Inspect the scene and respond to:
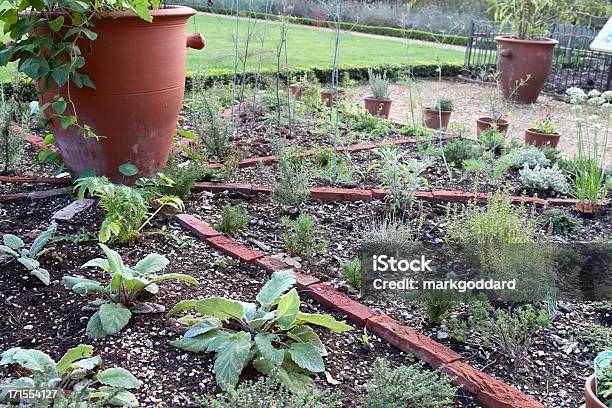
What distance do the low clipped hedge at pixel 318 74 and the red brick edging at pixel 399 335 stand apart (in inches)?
106

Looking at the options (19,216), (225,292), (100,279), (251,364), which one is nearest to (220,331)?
(251,364)

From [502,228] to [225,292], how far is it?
1248mm

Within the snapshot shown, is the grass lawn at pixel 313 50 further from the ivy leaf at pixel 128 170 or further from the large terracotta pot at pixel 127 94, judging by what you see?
the ivy leaf at pixel 128 170

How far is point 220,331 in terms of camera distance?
2293 millimetres

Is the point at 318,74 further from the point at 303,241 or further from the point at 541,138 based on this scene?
the point at 303,241

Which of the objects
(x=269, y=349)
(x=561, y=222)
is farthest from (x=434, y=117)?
(x=269, y=349)

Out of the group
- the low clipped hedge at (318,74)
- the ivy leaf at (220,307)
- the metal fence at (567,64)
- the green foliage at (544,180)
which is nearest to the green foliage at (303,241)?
the ivy leaf at (220,307)

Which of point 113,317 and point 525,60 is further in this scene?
point 525,60

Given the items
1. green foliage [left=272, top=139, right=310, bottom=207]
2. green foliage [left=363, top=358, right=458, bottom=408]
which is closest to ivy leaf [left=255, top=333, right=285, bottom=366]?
green foliage [left=363, top=358, right=458, bottom=408]

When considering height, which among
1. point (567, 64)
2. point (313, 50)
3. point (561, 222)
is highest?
point (567, 64)

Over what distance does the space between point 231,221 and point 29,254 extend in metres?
0.93

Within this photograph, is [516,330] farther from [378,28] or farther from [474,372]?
[378,28]

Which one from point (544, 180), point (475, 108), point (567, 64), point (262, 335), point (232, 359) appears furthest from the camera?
point (567, 64)

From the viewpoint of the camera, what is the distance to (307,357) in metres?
2.21
